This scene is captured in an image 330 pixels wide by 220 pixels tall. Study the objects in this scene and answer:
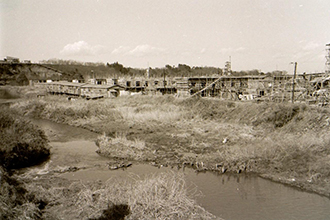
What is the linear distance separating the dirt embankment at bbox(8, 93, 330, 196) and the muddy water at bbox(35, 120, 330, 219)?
0.65 m

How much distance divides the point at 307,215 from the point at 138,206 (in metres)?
6.17

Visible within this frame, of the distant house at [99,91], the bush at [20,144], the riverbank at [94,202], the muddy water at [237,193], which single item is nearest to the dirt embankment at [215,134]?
the muddy water at [237,193]

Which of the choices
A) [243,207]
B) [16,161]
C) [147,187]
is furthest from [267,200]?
[16,161]

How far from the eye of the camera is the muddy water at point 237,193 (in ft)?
28.0

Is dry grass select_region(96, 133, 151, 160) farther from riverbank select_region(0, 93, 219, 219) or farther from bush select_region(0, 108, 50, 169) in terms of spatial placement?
riverbank select_region(0, 93, 219, 219)

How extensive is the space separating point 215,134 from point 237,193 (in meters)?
8.10

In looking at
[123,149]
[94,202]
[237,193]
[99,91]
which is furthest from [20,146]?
[99,91]

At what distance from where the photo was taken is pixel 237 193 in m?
10.0

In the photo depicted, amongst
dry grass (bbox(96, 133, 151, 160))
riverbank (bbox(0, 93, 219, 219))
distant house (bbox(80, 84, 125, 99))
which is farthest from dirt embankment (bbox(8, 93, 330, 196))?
distant house (bbox(80, 84, 125, 99))

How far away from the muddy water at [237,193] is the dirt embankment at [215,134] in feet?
2.15

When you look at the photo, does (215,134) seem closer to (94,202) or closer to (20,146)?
(94,202)

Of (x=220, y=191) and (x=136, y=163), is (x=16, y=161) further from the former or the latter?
(x=220, y=191)

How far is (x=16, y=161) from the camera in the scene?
12320mm

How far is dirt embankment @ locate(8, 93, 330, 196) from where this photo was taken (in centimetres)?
1169
